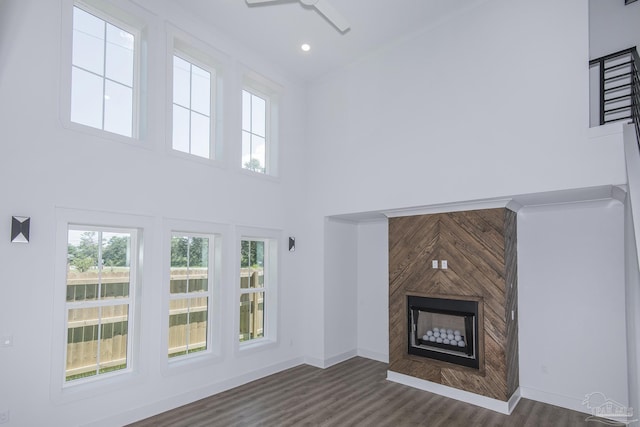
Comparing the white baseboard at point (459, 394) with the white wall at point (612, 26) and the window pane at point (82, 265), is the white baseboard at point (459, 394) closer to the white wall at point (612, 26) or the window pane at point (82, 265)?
the window pane at point (82, 265)

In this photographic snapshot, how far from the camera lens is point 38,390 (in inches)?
138

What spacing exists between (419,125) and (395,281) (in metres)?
2.33

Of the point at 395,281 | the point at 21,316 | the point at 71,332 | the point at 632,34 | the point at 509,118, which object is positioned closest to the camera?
the point at 21,316

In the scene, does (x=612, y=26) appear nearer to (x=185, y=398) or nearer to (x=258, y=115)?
(x=258, y=115)

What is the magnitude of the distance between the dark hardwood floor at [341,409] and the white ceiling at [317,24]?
15.6 feet

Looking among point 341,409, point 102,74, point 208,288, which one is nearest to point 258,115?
point 102,74

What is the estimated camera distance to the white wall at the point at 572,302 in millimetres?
4434

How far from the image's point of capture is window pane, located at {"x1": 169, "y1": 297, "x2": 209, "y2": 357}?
15.8 feet

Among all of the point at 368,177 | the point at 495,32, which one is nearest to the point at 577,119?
the point at 495,32

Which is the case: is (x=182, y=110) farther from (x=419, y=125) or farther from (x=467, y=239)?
(x=467, y=239)

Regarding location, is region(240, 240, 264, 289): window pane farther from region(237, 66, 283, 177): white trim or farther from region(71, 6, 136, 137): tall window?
region(71, 6, 136, 137): tall window

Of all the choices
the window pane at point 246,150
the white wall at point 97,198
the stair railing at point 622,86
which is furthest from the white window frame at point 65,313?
the stair railing at point 622,86

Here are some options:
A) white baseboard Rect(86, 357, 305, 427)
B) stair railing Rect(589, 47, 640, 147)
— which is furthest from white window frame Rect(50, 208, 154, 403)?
stair railing Rect(589, 47, 640, 147)

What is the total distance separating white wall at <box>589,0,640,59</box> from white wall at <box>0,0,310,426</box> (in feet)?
15.5
